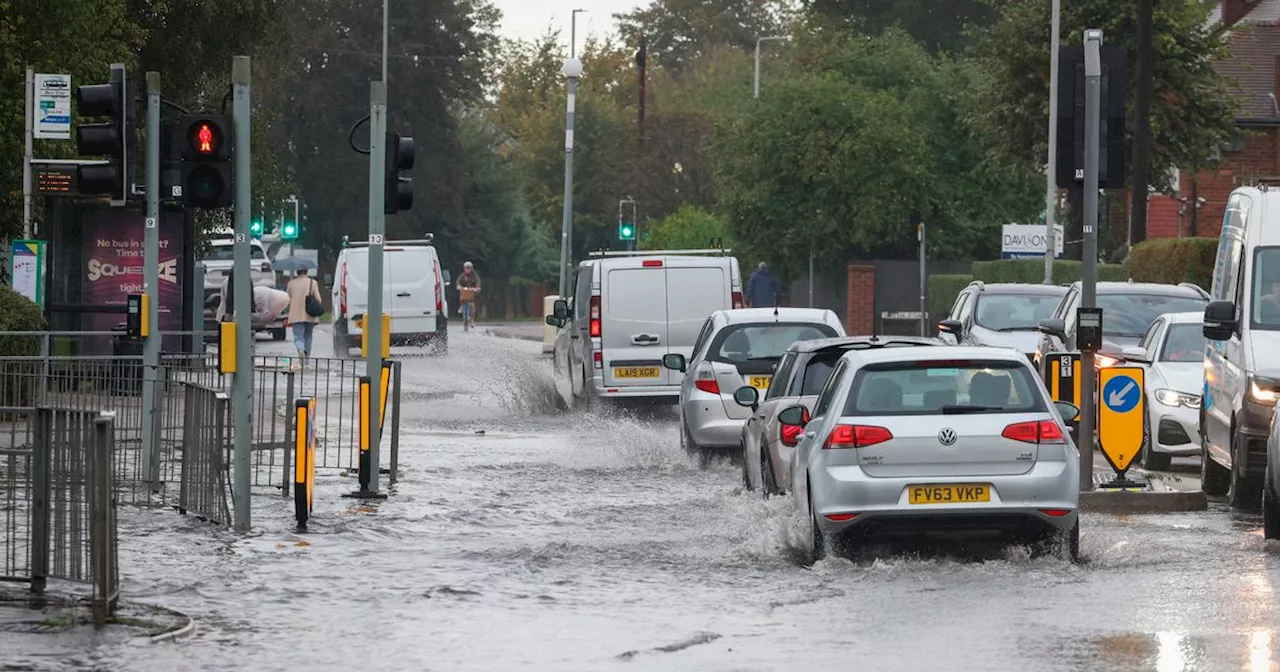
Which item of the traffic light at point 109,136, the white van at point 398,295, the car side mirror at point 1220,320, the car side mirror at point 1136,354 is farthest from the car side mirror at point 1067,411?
the white van at point 398,295

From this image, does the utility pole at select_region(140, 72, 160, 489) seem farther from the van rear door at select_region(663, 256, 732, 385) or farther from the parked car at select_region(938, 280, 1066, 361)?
the parked car at select_region(938, 280, 1066, 361)

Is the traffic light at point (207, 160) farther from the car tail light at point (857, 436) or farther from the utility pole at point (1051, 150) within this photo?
the utility pole at point (1051, 150)

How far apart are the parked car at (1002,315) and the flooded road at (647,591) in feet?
33.2

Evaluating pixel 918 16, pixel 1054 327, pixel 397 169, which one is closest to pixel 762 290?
pixel 1054 327

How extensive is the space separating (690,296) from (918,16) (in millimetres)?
57691

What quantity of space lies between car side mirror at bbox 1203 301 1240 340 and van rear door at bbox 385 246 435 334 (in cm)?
2801

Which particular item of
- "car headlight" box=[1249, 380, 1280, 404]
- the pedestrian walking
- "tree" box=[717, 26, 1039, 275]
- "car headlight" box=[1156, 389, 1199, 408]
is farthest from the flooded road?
"tree" box=[717, 26, 1039, 275]

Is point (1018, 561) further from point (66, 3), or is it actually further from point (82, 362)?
Answer: point (66, 3)

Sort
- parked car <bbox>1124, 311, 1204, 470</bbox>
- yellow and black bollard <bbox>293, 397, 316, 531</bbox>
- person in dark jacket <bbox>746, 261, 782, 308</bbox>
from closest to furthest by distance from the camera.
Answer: yellow and black bollard <bbox>293, 397, 316, 531</bbox>
parked car <bbox>1124, 311, 1204, 470</bbox>
person in dark jacket <bbox>746, 261, 782, 308</bbox>

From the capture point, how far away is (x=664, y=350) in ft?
90.6

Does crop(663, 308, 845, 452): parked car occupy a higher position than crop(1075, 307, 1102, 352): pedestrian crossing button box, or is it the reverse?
crop(1075, 307, 1102, 352): pedestrian crossing button box

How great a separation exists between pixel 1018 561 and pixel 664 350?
13711mm

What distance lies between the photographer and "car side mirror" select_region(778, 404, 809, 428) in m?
15.7

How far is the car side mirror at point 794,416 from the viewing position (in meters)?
15.7
